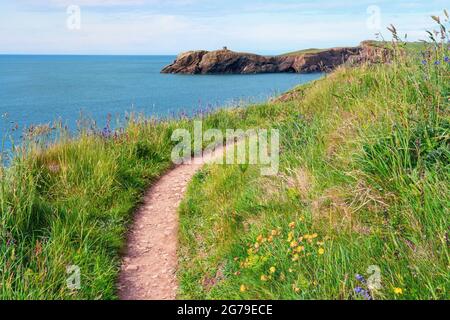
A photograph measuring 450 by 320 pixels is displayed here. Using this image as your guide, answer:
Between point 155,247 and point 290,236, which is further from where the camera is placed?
point 155,247

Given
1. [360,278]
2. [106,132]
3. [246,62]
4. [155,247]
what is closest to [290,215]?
[360,278]

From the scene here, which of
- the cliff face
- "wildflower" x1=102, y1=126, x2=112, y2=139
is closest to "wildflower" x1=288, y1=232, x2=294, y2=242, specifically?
"wildflower" x1=102, y1=126, x2=112, y2=139

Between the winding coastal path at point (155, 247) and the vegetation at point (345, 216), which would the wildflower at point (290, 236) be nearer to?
the vegetation at point (345, 216)

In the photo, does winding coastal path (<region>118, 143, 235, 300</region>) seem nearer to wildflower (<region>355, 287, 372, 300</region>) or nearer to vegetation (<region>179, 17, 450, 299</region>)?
vegetation (<region>179, 17, 450, 299</region>)

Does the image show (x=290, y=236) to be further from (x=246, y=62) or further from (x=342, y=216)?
(x=246, y=62)

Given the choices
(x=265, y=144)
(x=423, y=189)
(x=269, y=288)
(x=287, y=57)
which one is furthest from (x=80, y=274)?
(x=287, y=57)

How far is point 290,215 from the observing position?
509 centimetres

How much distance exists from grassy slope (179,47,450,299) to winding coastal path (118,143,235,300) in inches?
9.4

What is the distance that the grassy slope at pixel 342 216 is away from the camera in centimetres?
366

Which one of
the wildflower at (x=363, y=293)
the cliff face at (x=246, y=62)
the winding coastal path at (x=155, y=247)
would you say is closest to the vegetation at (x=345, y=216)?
the wildflower at (x=363, y=293)

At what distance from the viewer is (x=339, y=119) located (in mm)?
7152

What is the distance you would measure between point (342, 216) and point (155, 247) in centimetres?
307

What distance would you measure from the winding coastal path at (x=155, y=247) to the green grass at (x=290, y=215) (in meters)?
0.18

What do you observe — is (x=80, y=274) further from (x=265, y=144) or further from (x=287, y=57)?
(x=287, y=57)
